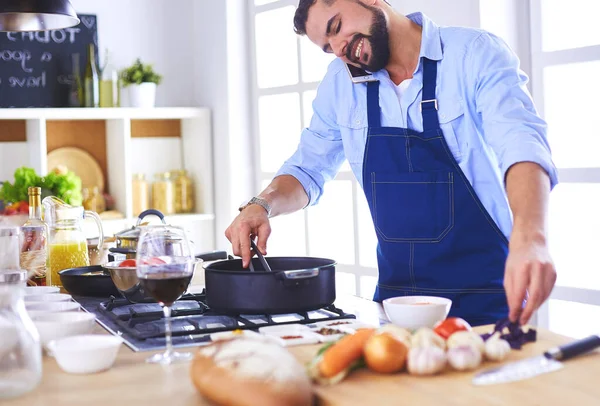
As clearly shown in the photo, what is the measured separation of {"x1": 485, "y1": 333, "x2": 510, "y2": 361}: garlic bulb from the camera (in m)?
1.38

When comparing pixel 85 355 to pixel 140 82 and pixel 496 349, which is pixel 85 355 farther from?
pixel 140 82

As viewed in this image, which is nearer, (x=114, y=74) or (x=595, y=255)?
(x=595, y=255)

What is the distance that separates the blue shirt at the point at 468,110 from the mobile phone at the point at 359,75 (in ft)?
0.09

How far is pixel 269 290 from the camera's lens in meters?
1.75

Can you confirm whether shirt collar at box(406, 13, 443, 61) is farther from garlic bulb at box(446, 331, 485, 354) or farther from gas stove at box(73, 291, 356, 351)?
garlic bulb at box(446, 331, 485, 354)

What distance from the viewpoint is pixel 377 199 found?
8.04 ft

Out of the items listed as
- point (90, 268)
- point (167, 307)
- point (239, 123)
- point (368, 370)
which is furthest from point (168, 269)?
point (239, 123)

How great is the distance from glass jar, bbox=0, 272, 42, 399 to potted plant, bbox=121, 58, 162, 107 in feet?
11.9

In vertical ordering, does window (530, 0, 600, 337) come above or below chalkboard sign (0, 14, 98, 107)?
below

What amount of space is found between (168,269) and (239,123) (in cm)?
340

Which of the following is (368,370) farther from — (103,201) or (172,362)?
(103,201)

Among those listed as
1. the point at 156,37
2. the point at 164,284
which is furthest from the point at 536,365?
the point at 156,37

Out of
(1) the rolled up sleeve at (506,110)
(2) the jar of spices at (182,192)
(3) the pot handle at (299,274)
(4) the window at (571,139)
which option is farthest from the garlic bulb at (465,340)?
(2) the jar of spices at (182,192)

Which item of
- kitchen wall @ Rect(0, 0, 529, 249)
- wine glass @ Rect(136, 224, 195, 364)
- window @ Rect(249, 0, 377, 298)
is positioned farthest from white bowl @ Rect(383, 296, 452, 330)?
kitchen wall @ Rect(0, 0, 529, 249)
